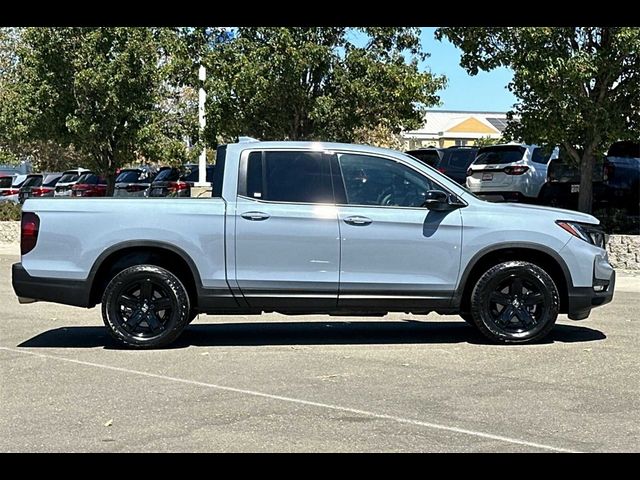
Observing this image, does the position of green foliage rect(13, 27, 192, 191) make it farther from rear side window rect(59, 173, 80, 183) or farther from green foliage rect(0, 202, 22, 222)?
rear side window rect(59, 173, 80, 183)

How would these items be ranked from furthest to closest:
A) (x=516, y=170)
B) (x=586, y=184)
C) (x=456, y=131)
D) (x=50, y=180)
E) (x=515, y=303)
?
(x=456, y=131) < (x=50, y=180) < (x=516, y=170) < (x=586, y=184) < (x=515, y=303)

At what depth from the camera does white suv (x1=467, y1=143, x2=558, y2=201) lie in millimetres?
19703

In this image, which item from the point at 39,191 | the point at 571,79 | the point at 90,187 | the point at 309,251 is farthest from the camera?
the point at 39,191

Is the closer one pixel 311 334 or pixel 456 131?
pixel 311 334

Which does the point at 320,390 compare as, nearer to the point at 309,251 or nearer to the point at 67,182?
the point at 309,251

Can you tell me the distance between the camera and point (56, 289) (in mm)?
8109

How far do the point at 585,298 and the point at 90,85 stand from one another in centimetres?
1632

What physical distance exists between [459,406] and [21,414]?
3013mm

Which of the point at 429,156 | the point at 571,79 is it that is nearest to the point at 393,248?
the point at 571,79

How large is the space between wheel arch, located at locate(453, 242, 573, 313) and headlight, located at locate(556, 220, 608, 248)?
11.4 inches

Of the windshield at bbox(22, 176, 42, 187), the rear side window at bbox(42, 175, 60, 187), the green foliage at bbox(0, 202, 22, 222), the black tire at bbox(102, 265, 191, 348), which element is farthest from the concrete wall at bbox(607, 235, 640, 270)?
the windshield at bbox(22, 176, 42, 187)

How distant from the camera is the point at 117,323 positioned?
26.6 feet

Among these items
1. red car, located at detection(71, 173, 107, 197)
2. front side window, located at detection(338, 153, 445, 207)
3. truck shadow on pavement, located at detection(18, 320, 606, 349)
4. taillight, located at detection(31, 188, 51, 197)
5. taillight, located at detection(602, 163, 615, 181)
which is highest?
taillight, located at detection(602, 163, 615, 181)
